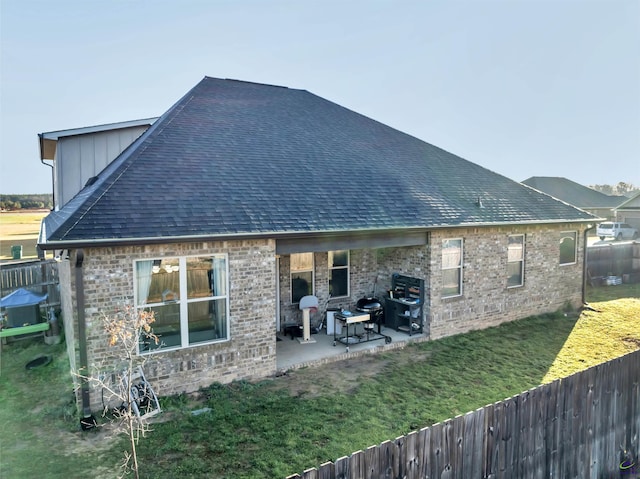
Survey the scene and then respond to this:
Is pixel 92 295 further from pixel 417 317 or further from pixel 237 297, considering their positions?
pixel 417 317

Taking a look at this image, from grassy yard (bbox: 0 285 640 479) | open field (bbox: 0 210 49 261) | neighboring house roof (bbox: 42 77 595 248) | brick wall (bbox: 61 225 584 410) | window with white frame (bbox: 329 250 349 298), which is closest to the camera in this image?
grassy yard (bbox: 0 285 640 479)

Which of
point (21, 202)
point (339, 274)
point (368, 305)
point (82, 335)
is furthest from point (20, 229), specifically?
point (368, 305)

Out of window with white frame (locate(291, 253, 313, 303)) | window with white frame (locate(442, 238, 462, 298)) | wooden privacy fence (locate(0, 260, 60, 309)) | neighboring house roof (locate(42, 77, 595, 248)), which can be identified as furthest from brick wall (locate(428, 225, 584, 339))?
wooden privacy fence (locate(0, 260, 60, 309))

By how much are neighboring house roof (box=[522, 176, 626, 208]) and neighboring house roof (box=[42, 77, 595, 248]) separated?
4331 centimetres

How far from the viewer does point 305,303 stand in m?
10.5

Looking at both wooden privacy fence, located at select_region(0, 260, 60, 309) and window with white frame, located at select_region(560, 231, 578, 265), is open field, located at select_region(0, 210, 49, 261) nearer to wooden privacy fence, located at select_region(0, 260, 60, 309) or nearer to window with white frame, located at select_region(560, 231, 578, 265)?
wooden privacy fence, located at select_region(0, 260, 60, 309)

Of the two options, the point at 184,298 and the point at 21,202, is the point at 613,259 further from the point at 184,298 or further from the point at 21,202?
the point at 21,202

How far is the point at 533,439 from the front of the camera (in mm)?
4652

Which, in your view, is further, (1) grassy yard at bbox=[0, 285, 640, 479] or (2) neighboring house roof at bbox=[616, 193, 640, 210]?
(2) neighboring house roof at bbox=[616, 193, 640, 210]

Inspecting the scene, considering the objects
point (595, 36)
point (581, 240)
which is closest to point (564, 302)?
point (581, 240)

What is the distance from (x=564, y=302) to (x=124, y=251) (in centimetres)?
1351

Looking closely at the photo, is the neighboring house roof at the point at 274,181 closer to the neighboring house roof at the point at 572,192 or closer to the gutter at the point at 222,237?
the gutter at the point at 222,237

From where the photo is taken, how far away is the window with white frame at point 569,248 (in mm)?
13945

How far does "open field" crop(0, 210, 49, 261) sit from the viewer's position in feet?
112
